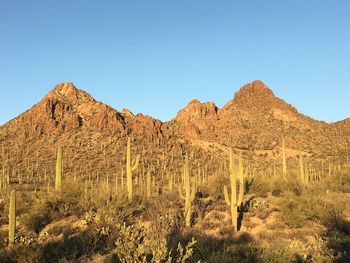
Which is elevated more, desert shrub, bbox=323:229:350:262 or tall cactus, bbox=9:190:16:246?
tall cactus, bbox=9:190:16:246

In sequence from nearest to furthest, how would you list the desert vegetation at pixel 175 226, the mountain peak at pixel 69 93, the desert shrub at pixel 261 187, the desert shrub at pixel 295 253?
the desert shrub at pixel 295 253 < the desert vegetation at pixel 175 226 < the desert shrub at pixel 261 187 < the mountain peak at pixel 69 93

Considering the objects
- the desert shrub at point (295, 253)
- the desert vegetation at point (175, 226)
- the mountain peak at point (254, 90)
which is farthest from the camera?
the mountain peak at point (254, 90)

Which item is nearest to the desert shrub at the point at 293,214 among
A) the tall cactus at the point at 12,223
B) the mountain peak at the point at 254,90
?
the tall cactus at the point at 12,223

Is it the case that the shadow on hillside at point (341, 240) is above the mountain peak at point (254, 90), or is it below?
below

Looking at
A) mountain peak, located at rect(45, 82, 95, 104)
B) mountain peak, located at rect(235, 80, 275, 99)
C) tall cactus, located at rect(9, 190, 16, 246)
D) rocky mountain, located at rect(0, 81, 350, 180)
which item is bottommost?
tall cactus, located at rect(9, 190, 16, 246)

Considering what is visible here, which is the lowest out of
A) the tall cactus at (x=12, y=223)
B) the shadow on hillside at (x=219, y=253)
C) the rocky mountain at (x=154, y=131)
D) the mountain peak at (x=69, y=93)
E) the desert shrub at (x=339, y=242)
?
the desert shrub at (x=339, y=242)

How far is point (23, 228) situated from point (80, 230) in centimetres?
239

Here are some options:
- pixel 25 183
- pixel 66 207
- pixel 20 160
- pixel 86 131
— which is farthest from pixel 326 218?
pixel 86 131

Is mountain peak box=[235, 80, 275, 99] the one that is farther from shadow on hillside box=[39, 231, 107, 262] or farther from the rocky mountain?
shadow on hillside box=[39, 231, 107, 262]

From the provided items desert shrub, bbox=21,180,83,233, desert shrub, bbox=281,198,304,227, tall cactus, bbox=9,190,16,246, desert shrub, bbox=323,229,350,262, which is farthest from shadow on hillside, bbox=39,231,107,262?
desert shrub, bbox=281,198,304,227

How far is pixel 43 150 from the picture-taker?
48969mm

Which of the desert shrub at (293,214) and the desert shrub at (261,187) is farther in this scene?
the desert shrub at (261,187)

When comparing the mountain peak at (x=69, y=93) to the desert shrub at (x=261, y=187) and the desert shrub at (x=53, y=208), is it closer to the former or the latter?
the desert shrub at (x=261, y=187)

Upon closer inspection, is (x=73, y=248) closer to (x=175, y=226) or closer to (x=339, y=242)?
(x=175, y=226)
